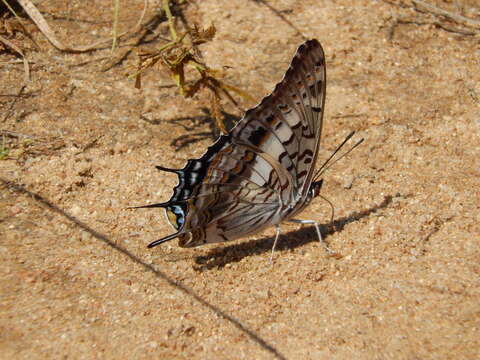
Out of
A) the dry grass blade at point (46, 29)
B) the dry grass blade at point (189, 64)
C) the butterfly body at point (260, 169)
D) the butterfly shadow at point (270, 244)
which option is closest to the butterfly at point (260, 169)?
the butterfly body at point (260, 169)

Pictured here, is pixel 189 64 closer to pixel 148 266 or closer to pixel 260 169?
pixel 260 169

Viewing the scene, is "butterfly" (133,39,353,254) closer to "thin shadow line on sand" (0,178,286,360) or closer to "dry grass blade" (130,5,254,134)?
"thin shadow line on sand" (0,178,286,360)

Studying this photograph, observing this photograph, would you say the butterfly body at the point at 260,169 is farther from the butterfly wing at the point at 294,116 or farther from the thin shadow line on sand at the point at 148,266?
the thin shadow line on sand at the point at 148,266

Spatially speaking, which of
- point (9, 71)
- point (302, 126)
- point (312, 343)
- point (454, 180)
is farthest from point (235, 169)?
point (9, 71)

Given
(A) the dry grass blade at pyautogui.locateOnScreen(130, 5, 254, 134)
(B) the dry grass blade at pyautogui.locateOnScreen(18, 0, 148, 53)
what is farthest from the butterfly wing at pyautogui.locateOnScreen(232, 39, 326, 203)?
(B) the dry grass blade at pyautogui.locateOnScreen(18, 0, 148, 53)

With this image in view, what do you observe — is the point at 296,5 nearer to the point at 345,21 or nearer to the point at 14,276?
the point at 345,21

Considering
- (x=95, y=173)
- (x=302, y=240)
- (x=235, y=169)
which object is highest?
(x=235, y=169)
